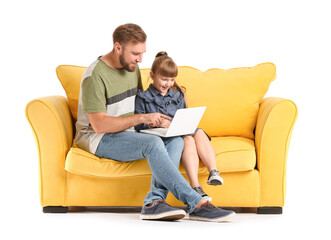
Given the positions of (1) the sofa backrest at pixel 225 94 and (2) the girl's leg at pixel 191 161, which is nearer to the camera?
(2) the girl's leg at pixel 191 161

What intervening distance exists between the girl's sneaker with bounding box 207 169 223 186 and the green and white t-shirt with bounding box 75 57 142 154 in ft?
2.31

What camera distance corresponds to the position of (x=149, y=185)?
375 cm

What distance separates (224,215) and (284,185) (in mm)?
591

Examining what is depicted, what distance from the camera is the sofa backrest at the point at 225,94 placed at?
4180 millimetres

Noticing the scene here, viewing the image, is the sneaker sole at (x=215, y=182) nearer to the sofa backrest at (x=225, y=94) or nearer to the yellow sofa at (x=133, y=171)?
the yellow sofa at (x=133, y=171)

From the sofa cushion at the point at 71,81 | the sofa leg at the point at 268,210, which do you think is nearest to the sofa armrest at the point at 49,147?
the sofa cushion at the point at 71,81

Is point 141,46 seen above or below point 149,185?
above

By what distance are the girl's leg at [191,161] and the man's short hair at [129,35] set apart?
0.73 metres

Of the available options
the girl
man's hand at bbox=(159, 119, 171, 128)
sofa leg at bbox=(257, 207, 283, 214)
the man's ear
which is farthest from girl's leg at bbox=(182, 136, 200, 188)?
the man's ear

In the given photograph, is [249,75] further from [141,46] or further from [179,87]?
[141,46]

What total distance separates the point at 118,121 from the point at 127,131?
0.36ft

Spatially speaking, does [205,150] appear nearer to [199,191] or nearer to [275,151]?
[199,191]

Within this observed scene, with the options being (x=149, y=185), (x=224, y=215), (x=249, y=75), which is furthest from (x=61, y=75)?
(x=224, y=215)

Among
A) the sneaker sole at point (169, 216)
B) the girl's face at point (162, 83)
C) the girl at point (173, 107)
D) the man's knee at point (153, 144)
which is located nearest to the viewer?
the sneaker sole at point (169, 216)
